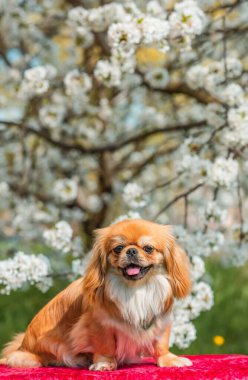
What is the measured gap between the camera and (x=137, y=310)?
10.1 feet

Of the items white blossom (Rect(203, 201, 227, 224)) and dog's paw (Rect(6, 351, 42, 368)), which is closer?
dog's paw (Rect(6, 351, 42, 368))

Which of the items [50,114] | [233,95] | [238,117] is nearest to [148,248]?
[238,117]

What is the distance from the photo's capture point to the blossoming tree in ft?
15.7

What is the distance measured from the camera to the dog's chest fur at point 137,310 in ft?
10.0

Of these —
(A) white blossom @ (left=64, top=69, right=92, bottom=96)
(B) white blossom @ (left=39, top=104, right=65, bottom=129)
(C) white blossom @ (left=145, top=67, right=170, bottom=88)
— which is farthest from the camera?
(B) white blossom @ (left=39, top=104, right=65, bottom=129)

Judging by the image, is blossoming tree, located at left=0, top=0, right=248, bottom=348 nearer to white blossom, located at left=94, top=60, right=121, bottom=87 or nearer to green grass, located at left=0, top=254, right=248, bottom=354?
white blossom, located at left=94, top=60, right=121, bottom=87

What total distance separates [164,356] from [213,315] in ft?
11.0

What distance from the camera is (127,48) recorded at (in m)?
4.79

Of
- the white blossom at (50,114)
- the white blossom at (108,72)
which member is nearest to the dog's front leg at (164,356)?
the white blossom at (108,72)

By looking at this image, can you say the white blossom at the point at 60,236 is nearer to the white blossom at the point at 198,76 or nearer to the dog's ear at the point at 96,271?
the white blossom at the point at 198,76

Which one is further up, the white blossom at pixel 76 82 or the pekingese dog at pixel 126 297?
the white blossom at pixel 76 82

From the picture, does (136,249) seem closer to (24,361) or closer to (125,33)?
(24,361)

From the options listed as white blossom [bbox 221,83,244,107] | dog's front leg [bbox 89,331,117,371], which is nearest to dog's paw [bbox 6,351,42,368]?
dog's front leg [bbox 89,331,117,371]

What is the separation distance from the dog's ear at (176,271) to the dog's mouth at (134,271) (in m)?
0.10
